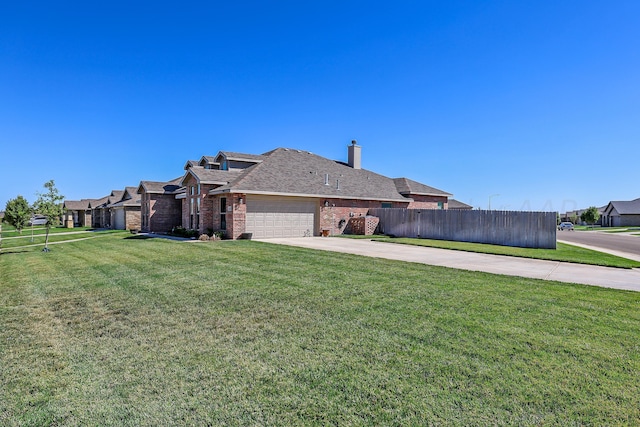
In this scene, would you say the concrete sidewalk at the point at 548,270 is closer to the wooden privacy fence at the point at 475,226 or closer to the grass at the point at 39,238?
the wooden privacy fence at the point at 475,226

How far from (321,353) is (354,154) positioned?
83.5 feet

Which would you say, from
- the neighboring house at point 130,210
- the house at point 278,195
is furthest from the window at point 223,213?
the neighboring house at point 130,210

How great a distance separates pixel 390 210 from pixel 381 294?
1723cm

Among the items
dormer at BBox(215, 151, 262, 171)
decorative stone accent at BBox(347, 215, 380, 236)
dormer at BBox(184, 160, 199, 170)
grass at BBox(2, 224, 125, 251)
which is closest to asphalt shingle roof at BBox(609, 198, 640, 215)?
decorative stone accent at BBox(347, 215, 380, 236)

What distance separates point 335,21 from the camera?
640 inches

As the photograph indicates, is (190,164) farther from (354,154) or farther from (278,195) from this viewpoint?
(354,154)

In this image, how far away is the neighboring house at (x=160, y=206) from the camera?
25297 mm

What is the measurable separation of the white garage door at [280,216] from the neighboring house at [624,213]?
6091cm

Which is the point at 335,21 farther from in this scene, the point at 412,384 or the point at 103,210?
the point at 103,210

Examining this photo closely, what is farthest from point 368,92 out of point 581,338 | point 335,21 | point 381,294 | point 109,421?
point 109,421

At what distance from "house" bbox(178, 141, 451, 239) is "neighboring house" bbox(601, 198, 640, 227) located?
50.9 metres

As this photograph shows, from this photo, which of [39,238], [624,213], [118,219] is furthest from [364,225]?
[624,213]

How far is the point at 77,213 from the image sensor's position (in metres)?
45.2

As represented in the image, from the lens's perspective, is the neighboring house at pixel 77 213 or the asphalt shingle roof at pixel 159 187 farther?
the neighboring house at pixel 77 213
